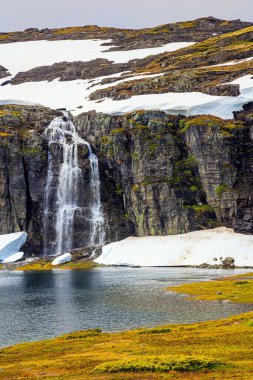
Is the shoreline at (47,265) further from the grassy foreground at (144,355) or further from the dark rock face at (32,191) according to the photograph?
the grassy foreground at (144,355)

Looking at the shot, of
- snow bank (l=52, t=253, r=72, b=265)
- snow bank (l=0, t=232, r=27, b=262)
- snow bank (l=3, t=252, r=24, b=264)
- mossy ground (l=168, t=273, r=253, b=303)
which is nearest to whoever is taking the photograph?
mossy ground (l=168, t=273, r=253, b=303)

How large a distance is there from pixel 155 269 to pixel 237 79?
281 ft

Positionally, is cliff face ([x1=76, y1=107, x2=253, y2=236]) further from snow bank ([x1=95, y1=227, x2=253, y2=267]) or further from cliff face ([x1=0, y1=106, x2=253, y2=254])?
snow bank ([x1=95, y1=227, x2=253, y2=267])

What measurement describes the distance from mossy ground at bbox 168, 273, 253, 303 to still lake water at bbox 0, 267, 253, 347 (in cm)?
340

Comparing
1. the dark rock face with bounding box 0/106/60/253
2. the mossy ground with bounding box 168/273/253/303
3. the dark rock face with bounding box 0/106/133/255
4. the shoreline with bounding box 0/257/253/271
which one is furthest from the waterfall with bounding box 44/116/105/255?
the mossy ground with bounding box 168/273/253/303

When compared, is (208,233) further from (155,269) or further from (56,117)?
(56,117)

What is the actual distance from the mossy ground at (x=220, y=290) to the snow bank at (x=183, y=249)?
35912 millimetres

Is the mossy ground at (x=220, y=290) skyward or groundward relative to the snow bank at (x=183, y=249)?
groundward

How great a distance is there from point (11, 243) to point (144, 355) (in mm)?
130845

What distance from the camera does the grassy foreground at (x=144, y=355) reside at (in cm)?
3059

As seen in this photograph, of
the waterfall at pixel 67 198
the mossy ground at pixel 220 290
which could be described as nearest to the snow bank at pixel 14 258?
the waterfall at pixel 67 198

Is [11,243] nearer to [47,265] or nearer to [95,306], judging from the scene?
[47,265]

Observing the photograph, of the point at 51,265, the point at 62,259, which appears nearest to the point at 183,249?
the point at 62,259

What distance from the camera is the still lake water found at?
60250 mm
